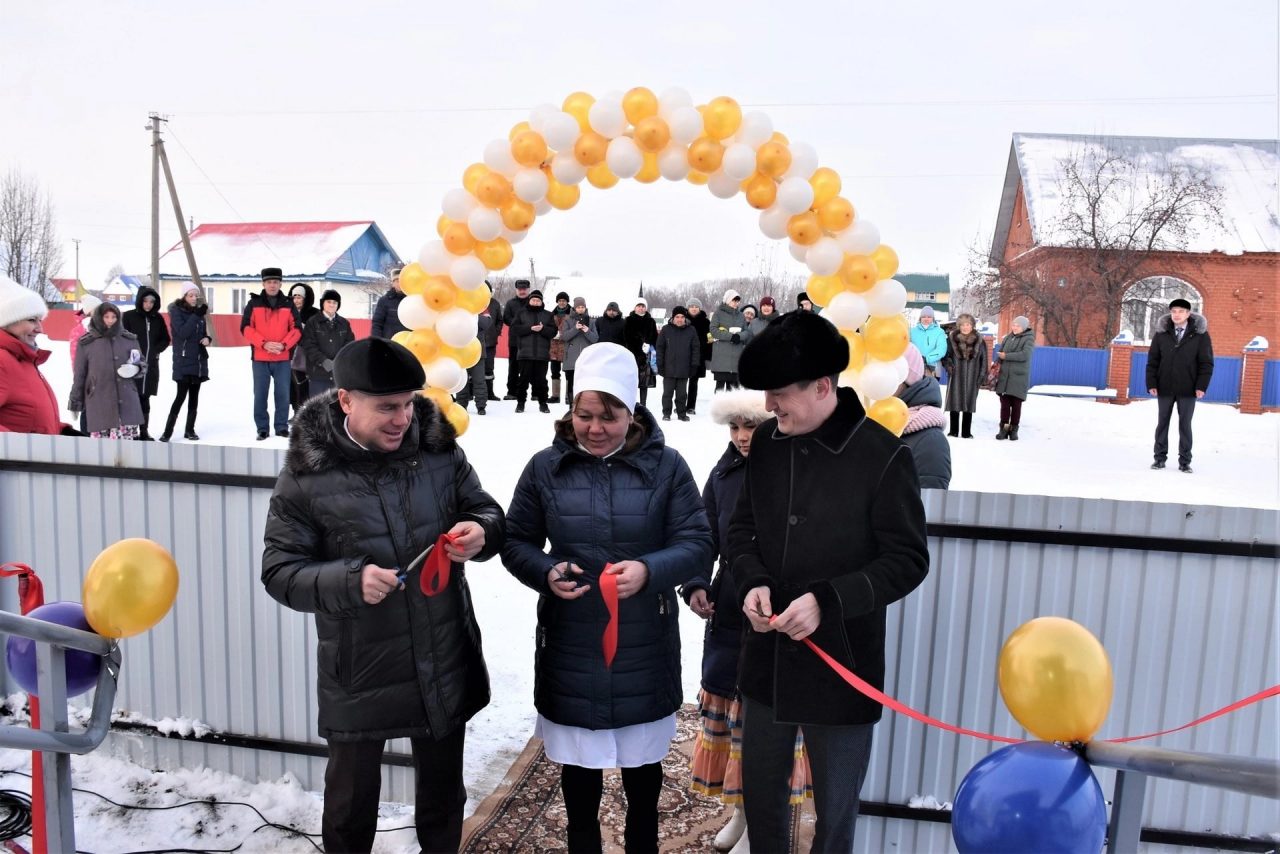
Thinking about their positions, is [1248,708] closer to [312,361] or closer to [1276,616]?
[1276,616]

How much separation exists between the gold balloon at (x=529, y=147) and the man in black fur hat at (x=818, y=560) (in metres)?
2.39

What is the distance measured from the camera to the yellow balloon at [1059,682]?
1727mm

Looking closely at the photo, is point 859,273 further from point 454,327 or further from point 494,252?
point 454,327

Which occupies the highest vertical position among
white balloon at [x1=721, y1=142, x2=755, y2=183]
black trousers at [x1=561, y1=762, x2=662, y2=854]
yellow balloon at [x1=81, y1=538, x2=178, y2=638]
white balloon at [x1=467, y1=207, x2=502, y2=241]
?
white balloon at [x1=721, y1=142, x2=755, y2=183]

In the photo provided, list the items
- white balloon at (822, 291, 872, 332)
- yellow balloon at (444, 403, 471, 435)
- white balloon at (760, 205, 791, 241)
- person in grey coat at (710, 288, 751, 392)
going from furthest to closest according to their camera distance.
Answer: person in grey coat at (710, 288, 751, 392), white balloon at (760, 205, 791, 241), white balloon at (822, 291, 872, 332), yellow balloon at (444, 403, 471, 435)

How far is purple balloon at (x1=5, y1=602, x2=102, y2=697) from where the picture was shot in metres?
2.32

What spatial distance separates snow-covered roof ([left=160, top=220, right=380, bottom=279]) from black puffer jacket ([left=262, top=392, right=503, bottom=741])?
1674 inches

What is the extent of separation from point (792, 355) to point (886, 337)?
2.02 m

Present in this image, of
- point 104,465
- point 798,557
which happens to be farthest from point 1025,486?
point 104,465

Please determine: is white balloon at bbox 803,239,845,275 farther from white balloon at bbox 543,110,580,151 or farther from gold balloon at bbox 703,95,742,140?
white balloon at bbox 543,110,580,151

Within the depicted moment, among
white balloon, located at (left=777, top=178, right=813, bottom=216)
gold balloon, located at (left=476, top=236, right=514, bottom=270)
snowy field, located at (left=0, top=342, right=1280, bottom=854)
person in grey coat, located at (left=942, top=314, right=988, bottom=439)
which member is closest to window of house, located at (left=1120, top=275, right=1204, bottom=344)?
snowy field, located at (left=0, top=342, right=1280, bottom=854)

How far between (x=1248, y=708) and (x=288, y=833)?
135 inches

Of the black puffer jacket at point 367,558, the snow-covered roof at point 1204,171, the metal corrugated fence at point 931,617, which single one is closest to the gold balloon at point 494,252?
the metal corrugated fence at point 931,617

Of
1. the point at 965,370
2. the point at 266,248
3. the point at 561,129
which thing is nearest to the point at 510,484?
the point at 561,129
